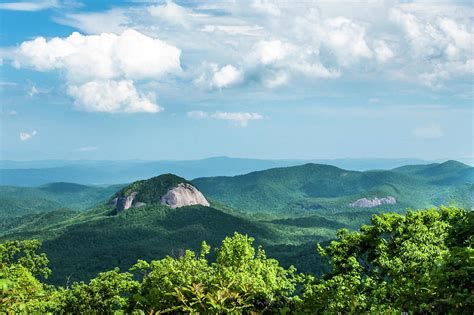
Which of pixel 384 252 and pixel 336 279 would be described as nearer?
pixel 336 279

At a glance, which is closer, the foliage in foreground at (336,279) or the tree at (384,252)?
the foliage in foreground at (336,279)

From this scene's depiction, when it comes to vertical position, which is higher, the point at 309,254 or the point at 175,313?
the point at 175,313

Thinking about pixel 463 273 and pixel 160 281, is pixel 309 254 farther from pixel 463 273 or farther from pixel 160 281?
pixel 463 273

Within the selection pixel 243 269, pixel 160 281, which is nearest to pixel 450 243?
pixel 243 269

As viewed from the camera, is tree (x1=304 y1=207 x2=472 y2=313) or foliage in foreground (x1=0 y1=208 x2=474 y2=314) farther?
tree (x1=304 y1=207 x2=472 y2=313)

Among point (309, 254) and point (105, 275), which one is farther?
point (309, 254)

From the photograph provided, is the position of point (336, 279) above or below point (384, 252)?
below

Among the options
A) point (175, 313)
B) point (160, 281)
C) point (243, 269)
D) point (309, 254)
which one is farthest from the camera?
point (309, 254)

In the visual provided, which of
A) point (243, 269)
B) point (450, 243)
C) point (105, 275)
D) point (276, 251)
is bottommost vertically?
point (276, 251)
